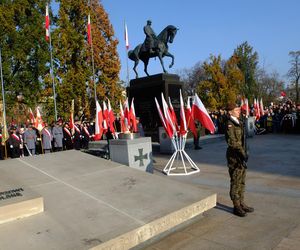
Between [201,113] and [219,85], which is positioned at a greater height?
[219,85]

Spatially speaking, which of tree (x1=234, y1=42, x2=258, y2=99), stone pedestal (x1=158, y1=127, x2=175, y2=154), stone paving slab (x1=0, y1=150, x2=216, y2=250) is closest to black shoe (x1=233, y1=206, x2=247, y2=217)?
stone paving slab (x1=0, y1=150, x2=216, y2=250)

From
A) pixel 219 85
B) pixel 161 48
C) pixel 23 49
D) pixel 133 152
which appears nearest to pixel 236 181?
pixel 133 152

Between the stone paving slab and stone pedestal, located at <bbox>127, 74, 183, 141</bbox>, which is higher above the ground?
stone pedestal, located at <bbox>127, 74, 183, 141</bbox>

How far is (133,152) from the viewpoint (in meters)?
8.90

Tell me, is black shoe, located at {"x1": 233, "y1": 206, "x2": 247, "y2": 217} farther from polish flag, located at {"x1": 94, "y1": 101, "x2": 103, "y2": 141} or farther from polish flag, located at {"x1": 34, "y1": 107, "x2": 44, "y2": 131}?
polish flag, located at {"x1": 34, "y1": 107, "x2": 44, "y2": 131}

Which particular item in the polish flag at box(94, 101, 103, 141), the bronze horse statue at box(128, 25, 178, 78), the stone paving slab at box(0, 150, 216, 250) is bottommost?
the stone paving slab at box(0, 150, 216, 250)

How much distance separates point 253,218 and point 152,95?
42.7 feet

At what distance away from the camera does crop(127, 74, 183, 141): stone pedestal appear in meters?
17.5

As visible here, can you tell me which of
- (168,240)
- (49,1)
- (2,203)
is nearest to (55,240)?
(2,203)

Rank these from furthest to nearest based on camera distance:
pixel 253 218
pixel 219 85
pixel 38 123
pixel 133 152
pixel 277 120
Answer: pixel 219 85, pixel 277 120, pixel 38 123, pixel 133 152, pixel 253 218

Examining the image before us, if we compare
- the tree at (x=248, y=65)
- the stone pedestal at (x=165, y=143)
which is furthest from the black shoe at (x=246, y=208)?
the tree at (x=248, y=65)

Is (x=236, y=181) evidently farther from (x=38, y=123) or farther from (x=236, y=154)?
(x=38, y=123)

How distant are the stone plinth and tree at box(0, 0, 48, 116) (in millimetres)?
24671

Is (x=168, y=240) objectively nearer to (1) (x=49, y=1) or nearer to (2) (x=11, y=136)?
(2) (x=11, y=136)
